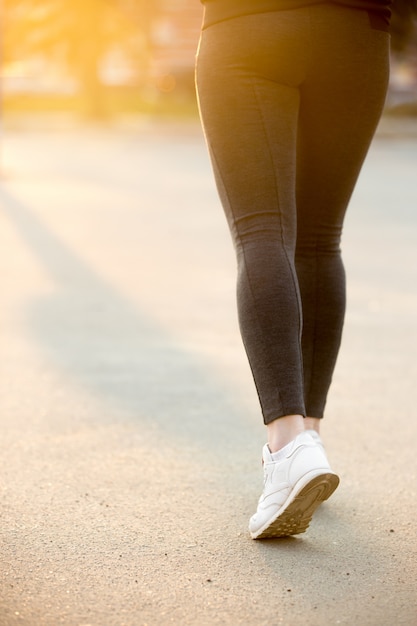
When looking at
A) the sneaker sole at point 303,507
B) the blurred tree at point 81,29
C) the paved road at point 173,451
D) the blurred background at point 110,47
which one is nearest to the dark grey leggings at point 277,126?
the sneaker sole at point 303,507

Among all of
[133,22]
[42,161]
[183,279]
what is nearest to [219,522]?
[183,279]

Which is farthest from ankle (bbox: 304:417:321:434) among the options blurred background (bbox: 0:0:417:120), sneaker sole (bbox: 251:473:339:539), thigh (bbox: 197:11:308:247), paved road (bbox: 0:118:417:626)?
blurred background (bbox: 0:0:417:120)

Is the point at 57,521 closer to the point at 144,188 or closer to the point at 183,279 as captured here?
the point at 183,279

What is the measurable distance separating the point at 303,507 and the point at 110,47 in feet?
131

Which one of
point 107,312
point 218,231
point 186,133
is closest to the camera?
point 107,312

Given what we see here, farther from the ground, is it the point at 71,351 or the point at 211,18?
the point at 211,18

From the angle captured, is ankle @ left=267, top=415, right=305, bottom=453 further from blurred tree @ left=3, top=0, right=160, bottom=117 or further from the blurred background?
blurred tree @ left=3, top=0, right=160, bottom=117

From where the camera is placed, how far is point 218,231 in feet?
27.1

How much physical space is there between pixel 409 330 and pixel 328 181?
241 cm

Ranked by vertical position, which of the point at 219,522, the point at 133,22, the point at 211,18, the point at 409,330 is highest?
the point at 211,18

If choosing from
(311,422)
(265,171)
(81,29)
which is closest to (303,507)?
(311,422)

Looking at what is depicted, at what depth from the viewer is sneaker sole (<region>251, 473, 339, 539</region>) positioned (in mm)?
2102

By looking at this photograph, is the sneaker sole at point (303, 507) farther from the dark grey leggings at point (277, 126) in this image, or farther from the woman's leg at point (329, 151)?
the woman's leg at point (329, 151)

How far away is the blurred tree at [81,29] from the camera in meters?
31.7
